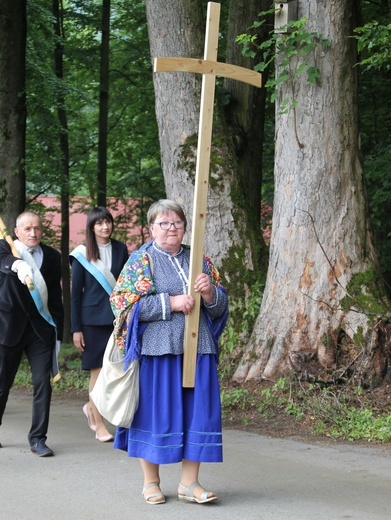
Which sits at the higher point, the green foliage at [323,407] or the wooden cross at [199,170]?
the wooden cross at [199,170]

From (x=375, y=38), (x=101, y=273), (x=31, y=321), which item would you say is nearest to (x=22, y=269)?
(x=31, y=321)

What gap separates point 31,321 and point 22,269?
542 mm

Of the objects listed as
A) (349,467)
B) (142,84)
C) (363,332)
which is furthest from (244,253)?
(142,84)

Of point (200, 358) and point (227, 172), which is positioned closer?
point (200, 358)

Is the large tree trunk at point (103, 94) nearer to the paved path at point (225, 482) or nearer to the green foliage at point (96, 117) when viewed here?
the green foliage at point (96, 117)

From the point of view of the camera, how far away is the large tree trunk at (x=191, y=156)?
10.4m

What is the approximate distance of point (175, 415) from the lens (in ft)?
18.4

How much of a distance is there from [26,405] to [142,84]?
12.4m

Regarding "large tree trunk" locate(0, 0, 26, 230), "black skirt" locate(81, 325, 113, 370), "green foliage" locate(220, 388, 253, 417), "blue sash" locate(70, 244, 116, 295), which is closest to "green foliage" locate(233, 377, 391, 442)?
"green foliage" locate(220, 388, 253, 417)

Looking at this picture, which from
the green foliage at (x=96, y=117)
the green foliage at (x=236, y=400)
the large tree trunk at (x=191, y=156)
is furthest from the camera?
the green foliage at (x=96, y=117)

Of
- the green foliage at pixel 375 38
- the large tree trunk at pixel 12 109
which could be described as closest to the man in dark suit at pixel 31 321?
the green foliage at pixel 375 38

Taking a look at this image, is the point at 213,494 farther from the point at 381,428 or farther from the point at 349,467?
the point at 381,428

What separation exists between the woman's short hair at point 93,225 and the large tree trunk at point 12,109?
5720 mm

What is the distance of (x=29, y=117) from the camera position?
1819 cm
